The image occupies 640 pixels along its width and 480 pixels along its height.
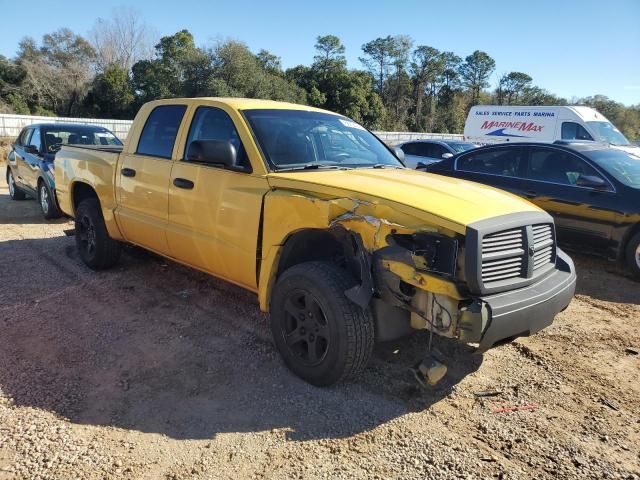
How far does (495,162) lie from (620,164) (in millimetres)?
1633

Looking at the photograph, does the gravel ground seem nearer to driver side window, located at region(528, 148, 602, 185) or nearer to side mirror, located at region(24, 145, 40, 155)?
driver side window, located at region(528, 148, 602, 185)

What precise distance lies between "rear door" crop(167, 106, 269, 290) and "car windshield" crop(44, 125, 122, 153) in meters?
5.93

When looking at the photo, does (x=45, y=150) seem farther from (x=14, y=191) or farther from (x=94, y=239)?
(x=94, y=239)

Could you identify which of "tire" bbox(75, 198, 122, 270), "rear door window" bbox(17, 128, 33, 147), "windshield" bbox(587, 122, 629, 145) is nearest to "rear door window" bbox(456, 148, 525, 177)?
"tire" bbox(75, 198, 122, 270)

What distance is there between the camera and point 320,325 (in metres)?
3.25

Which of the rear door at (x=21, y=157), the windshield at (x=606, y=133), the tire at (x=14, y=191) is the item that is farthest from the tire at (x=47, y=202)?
the windshield at (x=606, y=133)

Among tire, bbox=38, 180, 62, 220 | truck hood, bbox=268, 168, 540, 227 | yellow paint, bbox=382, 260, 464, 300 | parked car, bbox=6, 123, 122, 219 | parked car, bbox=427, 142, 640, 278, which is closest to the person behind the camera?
yellow paint, bbox=382, 260, 464, 300

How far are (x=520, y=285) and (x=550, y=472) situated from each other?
3.47 ft

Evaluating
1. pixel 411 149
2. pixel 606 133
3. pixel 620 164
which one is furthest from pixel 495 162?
pixel 606 133

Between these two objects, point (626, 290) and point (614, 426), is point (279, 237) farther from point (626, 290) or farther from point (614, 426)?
point (626, 290)

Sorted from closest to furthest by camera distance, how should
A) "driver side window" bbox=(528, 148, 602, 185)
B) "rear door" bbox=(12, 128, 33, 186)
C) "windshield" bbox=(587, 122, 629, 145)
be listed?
"driver side window" bbox=(528, 148, 602, 185), "rear door" bbox=(12, 128, 33, 186), "windshield" bbox=(587, 122, 629, 145)

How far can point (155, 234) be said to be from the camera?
4.65 m

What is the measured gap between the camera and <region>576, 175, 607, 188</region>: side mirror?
6.30 m

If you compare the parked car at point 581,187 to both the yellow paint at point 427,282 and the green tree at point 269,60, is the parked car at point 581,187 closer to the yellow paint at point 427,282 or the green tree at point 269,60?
the yellow paint at point 427,282
